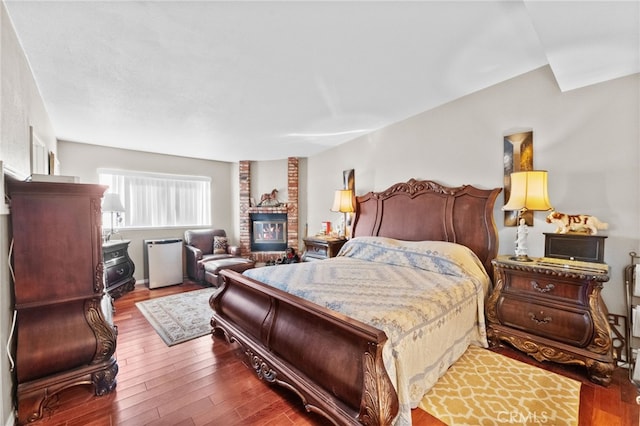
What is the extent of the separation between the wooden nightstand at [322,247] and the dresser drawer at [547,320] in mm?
2243

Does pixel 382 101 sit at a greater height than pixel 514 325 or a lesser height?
greater

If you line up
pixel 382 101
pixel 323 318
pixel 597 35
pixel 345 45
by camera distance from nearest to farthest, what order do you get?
pixel 323 318 < pixel 597 35 < pixel 345 45 < pixel 382 101

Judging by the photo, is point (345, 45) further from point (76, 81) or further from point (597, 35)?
point (76, 81)

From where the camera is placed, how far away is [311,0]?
1.62 m

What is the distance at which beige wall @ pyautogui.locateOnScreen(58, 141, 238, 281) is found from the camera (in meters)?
4.24

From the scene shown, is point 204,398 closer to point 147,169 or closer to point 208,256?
point 208,256

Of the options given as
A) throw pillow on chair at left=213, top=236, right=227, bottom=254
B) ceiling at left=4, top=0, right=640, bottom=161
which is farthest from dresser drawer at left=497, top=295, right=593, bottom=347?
throw pillow on chair at left=213, top=236, right=227, bottom=254

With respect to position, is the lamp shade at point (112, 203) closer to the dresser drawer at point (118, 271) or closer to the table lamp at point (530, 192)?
the dresser drawer at point (118, 271)

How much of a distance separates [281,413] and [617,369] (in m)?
2.65

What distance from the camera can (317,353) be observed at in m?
1.65

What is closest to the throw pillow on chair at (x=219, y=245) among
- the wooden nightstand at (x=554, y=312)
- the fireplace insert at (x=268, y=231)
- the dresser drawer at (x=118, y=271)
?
the fireplace insert at (x=268, y=231)

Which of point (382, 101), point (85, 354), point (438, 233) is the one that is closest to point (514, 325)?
point (438, 233)

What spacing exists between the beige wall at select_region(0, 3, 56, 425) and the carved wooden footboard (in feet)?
4.49

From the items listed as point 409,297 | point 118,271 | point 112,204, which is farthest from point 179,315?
point 409,297
